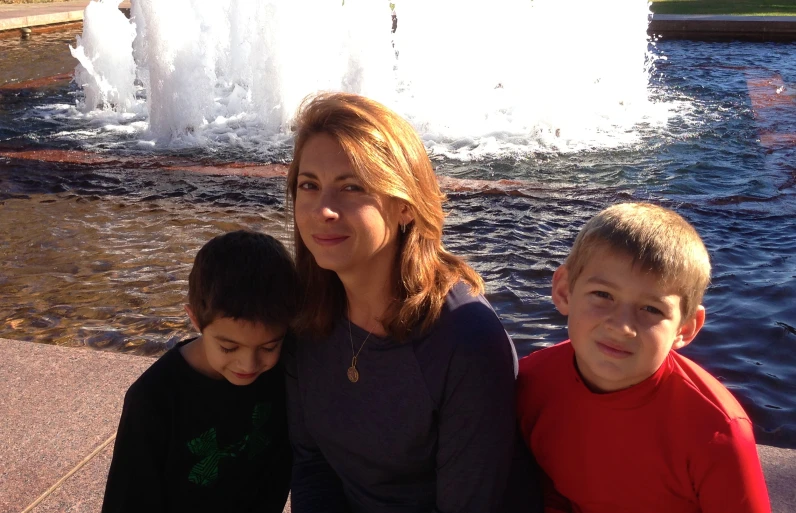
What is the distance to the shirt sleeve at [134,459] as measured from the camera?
238 centimetres

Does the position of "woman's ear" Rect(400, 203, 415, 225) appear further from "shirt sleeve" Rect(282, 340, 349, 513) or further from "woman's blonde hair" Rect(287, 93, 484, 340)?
"shirt sleeve" Rect(282, 340, 349, 513)

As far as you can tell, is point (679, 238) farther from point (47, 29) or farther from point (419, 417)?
point (47, 29)

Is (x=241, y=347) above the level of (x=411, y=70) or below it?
below

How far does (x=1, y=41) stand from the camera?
18812mm

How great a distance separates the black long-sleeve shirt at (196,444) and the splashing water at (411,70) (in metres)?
6.51

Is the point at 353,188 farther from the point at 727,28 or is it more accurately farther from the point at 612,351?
the point at 727,28

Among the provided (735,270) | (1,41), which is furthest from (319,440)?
(1,41)

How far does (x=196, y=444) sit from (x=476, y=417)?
944 millimetres

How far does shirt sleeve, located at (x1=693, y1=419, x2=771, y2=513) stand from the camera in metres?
1.84

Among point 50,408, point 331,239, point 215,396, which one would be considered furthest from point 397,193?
point 50,408

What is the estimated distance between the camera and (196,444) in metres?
2.50

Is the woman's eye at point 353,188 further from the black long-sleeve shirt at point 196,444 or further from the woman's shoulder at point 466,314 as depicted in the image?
the black long-sleeve shirt at point 196,444

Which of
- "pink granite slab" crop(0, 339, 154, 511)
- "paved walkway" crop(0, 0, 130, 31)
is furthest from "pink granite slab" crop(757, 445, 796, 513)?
"paved walkway" crop(0, 0, 130, 31)

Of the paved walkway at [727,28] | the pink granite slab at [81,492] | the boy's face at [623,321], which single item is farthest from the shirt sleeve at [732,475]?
the paved walkway at [727,28]
